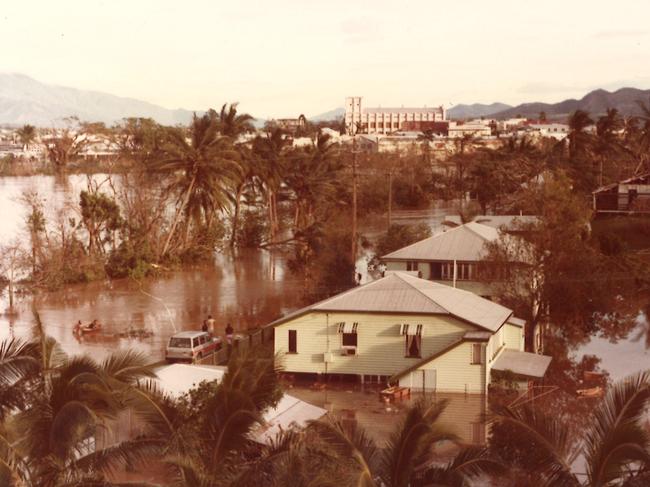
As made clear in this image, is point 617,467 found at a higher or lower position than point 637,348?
higher

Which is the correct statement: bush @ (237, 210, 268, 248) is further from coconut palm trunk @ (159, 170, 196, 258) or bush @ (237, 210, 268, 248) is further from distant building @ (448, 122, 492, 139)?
distant building @ (448, 122, 492, 139)

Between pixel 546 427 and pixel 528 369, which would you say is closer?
pixel 546 427

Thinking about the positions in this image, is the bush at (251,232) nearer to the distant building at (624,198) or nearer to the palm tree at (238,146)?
the palm tree at (238,146)

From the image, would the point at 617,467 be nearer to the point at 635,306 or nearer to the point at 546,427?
the point at 546,427

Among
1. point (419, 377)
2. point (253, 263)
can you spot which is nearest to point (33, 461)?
point (419, 377)

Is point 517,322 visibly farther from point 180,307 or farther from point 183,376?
point 180,307

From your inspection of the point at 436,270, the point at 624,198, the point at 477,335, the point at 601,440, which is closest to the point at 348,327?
the point at 477,335

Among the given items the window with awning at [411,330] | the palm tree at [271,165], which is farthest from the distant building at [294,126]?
the window with awning at [411,330]
